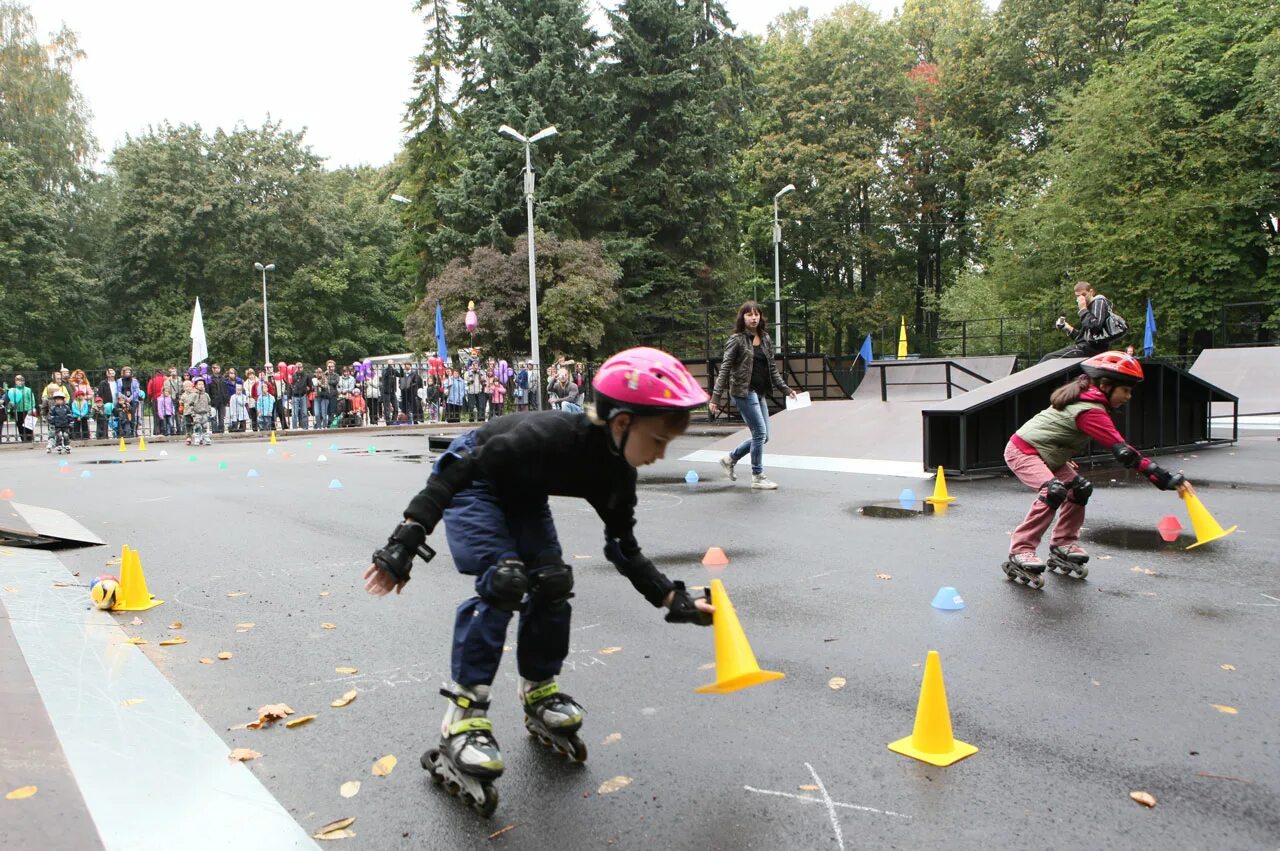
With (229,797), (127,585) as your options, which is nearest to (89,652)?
(127,585)

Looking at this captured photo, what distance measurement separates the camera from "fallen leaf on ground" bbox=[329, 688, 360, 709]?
398 cm

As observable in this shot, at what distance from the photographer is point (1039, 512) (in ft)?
19.5

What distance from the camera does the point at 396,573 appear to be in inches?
116

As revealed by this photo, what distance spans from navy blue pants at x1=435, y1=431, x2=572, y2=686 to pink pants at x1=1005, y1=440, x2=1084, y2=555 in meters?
3.74

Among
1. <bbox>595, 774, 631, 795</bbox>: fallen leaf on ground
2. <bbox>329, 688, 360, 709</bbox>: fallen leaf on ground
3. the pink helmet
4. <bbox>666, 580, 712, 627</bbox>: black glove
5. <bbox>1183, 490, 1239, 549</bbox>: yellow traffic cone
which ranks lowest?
<bbox>595, 774, 631, 795</bbox>: fallen leaf on ground

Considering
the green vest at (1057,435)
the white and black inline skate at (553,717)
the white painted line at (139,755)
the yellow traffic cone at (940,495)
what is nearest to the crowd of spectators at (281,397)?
the yellow traffic cone at (940,495)

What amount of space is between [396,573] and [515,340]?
3165 cm

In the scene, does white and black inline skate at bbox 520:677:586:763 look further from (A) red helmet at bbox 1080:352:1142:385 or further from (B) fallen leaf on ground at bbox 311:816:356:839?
(A) red helmet at bbox 1080:352:1142:385

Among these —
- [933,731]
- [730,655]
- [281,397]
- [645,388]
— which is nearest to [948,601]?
[933,731]

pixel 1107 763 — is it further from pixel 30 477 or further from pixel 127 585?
pixel 30 477

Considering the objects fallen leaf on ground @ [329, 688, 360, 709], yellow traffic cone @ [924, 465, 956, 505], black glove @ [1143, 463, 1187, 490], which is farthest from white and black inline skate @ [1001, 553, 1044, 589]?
fallen leaf on ground @ [329, 688, 360, 709]

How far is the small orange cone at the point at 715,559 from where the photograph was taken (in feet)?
22.1

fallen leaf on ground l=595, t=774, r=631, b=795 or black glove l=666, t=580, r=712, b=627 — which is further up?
black glove l=666, t=580, r=712, b=627

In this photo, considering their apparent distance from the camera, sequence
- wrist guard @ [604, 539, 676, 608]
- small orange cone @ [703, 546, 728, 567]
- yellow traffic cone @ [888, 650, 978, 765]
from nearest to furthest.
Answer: wrist guard @ [604, 539, 676, 608], yellow traffic cone @ [888, 650, 978, 765], small orange cone @ [703, 546, 728, 567]
